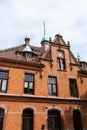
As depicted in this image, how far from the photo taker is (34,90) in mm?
18219

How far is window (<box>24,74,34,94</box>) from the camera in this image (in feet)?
59.3

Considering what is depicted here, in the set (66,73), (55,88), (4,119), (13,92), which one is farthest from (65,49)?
(4,119)

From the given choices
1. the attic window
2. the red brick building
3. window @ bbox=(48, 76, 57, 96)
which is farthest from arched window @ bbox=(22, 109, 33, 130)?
the attic window

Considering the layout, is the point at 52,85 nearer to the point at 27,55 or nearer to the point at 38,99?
the point at 38,99

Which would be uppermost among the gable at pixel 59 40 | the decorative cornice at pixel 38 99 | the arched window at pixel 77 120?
the gable at pixel 59 40

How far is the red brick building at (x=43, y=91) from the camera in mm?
16641

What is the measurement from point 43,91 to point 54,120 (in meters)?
3.44

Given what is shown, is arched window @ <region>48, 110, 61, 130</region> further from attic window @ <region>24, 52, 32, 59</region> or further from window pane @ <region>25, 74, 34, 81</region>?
attic window @ <region>24, 52, 32, 59</region>

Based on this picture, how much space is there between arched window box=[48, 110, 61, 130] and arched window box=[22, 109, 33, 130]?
84.0 inches

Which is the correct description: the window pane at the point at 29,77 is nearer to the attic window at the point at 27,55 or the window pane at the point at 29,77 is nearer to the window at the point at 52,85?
the window at the point at 52,85

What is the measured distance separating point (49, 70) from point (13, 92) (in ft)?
17.6

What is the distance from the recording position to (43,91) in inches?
730

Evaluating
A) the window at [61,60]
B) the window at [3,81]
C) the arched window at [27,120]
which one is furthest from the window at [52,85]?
the window at [3,81]

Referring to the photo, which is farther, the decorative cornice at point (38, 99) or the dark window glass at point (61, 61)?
the dark window glass at point (61, 61)
